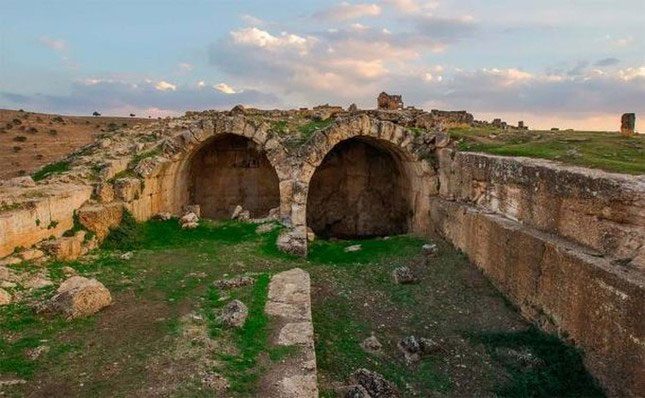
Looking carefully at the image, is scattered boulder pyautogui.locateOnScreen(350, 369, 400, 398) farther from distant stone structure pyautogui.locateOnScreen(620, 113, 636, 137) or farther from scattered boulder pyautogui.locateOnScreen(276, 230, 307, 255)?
distant stone structure pyautogui.locateOnScreen(620, 113, 636, 137)

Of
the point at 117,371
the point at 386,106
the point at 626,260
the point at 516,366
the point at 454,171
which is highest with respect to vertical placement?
the point at 386,106

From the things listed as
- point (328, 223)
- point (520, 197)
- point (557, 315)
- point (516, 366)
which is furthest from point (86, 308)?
point (328, 223)

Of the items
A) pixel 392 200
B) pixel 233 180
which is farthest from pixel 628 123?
pixel 233 180

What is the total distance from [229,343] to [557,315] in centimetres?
428

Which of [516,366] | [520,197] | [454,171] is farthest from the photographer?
[454,171]

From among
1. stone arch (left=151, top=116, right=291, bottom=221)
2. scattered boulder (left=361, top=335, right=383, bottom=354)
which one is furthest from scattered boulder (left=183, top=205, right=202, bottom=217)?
scattered boulder (left=361, top=335, right=383, bottom=354)

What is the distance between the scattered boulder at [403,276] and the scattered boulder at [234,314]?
12.5 ft

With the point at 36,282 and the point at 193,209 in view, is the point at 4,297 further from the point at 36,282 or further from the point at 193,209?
the point at 193,209

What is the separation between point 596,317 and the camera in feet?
19.9

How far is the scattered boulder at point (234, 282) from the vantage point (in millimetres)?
7934

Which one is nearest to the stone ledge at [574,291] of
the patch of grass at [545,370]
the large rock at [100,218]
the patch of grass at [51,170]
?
the patch of grass at [545,370]

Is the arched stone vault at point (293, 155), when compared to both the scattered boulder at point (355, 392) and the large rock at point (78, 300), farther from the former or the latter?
the scattered boulder at point (355, 392)

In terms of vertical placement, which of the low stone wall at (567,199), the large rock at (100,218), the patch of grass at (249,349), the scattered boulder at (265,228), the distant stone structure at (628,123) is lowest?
the patch of grass at (249,349)

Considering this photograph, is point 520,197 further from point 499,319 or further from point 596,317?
point 596,317
